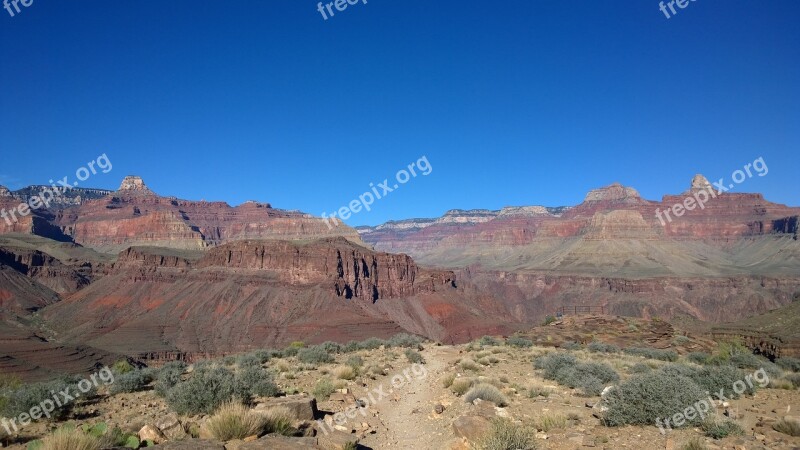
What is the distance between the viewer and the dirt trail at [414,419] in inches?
387

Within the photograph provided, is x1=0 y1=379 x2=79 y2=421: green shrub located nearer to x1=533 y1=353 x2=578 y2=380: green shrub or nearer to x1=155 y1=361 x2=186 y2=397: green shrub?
x1=155 y1=361 x2=186 y2=397: green shrub

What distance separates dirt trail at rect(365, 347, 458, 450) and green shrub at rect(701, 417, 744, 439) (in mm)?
4647

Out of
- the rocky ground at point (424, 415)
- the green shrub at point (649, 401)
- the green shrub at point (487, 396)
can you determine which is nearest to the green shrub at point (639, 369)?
the rocky ground at point (424, 415)

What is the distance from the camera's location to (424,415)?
11977 mm

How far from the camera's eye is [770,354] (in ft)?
89.1

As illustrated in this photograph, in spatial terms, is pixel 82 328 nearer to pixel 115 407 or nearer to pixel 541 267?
pixel 115 407

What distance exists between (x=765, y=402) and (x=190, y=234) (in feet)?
685

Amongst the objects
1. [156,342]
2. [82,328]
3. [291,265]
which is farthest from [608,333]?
[82,328]

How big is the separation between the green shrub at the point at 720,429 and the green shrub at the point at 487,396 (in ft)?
15.1

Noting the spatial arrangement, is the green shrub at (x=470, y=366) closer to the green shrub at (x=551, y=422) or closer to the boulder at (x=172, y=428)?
the green shrub at (x=551, y=422)

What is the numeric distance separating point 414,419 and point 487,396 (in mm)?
2020

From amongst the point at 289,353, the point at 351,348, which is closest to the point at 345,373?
the point at 289,353

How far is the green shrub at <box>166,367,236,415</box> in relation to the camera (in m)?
10.1

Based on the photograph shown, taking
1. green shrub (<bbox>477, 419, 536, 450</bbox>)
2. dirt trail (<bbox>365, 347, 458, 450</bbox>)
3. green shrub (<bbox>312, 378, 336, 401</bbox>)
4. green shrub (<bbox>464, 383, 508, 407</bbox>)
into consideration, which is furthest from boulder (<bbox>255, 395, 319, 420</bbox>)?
green shrub (<bbox>464, 383, 508, 407</bbox>)
